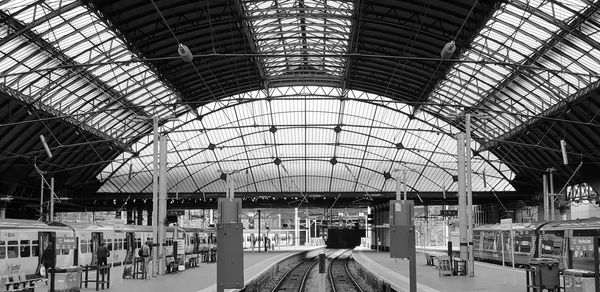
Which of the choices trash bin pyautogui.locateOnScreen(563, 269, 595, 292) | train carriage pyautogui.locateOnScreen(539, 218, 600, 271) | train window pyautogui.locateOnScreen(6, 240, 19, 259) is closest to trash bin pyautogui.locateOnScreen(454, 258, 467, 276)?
train carriage pyautogui.locateOnScreen(539, 218, 600, 271)

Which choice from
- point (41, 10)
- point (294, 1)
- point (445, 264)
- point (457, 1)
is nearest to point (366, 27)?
point (294, 1)

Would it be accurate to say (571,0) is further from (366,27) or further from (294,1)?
(294,1)

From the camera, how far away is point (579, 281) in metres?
18.7

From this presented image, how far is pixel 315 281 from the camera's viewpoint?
4603 centimetres

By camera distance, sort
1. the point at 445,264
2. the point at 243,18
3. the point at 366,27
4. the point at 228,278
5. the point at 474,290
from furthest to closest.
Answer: the point at 366,27
the point at 243,18
the point at 445,264
the point at 474,290
the point at 228,278

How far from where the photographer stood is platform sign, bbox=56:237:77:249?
36812mm

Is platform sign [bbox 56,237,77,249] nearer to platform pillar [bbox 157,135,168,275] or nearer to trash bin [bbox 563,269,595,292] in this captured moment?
platform pillar [bbox 157,135,168,275]

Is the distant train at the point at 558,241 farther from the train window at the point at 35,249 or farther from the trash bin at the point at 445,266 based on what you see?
the train window at the point at 35,249

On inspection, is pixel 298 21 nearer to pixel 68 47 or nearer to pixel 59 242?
pixel 68 47

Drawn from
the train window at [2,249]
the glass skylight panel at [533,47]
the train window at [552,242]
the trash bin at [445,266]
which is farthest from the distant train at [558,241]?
the train window at [2,249]

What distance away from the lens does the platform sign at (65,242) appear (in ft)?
121

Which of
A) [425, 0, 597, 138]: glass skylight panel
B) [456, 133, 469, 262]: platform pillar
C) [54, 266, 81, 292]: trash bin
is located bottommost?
[54, 266, 81, 292]: trash bin

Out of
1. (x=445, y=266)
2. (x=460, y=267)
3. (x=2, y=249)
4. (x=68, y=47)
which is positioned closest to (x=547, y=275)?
(x=460, y=267)

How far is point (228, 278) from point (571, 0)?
2789 cm
